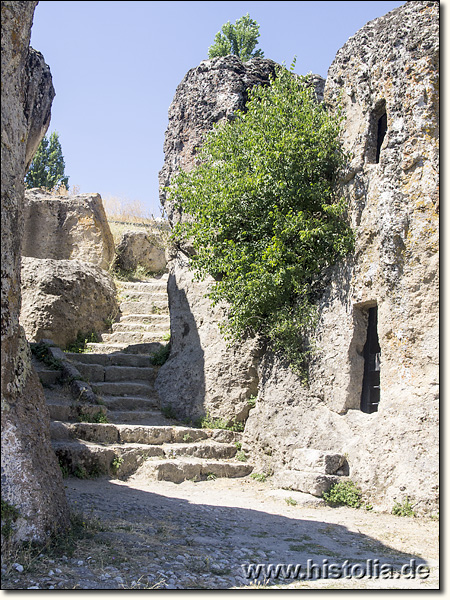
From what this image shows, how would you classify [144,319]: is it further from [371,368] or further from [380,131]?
[380,131]

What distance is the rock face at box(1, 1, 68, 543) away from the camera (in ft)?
15.0

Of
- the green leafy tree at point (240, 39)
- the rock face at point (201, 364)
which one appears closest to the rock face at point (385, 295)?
the rock face at point (201, 364)

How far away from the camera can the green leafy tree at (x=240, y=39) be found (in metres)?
27.4

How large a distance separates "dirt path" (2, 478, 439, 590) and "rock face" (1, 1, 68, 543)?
41cm

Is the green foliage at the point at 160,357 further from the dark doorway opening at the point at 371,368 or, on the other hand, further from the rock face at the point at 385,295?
the dark doorway opening at the point at 371,368

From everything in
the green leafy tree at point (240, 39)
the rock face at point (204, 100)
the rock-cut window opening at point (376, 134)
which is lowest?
the rock-cut window opening at point (376, 134)

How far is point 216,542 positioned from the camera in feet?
18.4

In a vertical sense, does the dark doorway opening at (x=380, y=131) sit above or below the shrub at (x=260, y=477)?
above

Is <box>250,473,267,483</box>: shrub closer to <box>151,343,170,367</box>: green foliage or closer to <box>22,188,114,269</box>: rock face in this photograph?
<box>151,343,170,367</box>: green foliage

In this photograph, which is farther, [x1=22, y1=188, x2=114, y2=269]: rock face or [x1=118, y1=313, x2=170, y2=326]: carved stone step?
[x1=22, y1=188, x2=114, y2=269]: rock face

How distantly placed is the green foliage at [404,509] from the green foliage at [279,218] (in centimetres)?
259

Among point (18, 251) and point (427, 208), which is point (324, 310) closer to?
point (427, 208)

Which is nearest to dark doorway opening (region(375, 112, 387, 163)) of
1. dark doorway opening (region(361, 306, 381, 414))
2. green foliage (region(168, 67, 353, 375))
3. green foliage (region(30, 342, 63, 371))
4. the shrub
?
green foliage (region(168, 67, 353, 375))

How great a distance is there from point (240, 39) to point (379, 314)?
2333 cm
